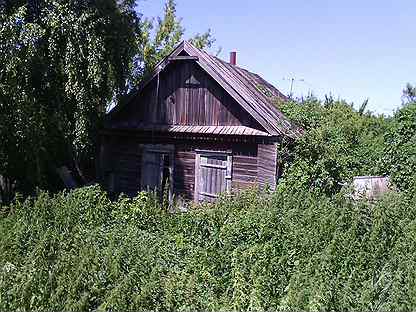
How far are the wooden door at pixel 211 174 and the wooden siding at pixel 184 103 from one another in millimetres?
979

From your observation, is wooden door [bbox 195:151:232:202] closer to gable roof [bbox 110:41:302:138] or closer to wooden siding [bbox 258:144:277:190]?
wooden siding [bbox 258:144:277:190]

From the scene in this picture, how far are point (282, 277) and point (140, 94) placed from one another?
10.4 meters

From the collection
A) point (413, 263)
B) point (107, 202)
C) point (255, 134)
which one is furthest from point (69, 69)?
point (413, 263)

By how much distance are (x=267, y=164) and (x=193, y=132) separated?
2555 millimetres

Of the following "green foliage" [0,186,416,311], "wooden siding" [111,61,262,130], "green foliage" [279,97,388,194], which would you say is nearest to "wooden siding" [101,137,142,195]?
"wooden siding" [111,61,262,130]

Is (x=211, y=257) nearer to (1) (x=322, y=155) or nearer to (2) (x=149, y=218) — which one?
(2) (x=149, y=218)

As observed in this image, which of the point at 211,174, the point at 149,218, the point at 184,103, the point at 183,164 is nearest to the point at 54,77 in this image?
the point at 184,103

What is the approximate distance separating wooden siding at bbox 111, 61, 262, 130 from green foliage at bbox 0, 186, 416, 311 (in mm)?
4508

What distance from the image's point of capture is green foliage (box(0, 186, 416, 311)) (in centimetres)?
523

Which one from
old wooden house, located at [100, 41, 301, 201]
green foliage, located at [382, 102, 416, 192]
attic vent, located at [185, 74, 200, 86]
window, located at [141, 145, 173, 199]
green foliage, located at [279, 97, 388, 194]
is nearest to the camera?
green foliage, located at [382, 102, 416, 192]

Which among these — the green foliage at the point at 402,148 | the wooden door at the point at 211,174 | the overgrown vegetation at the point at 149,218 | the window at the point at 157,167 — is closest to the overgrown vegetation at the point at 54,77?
the overgrown vegetation at the point at 149,218

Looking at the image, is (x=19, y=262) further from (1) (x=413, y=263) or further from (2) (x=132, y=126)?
(2) (x=132, y=126)

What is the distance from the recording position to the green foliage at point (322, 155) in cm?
1249

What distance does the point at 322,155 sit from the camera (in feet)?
42.2
